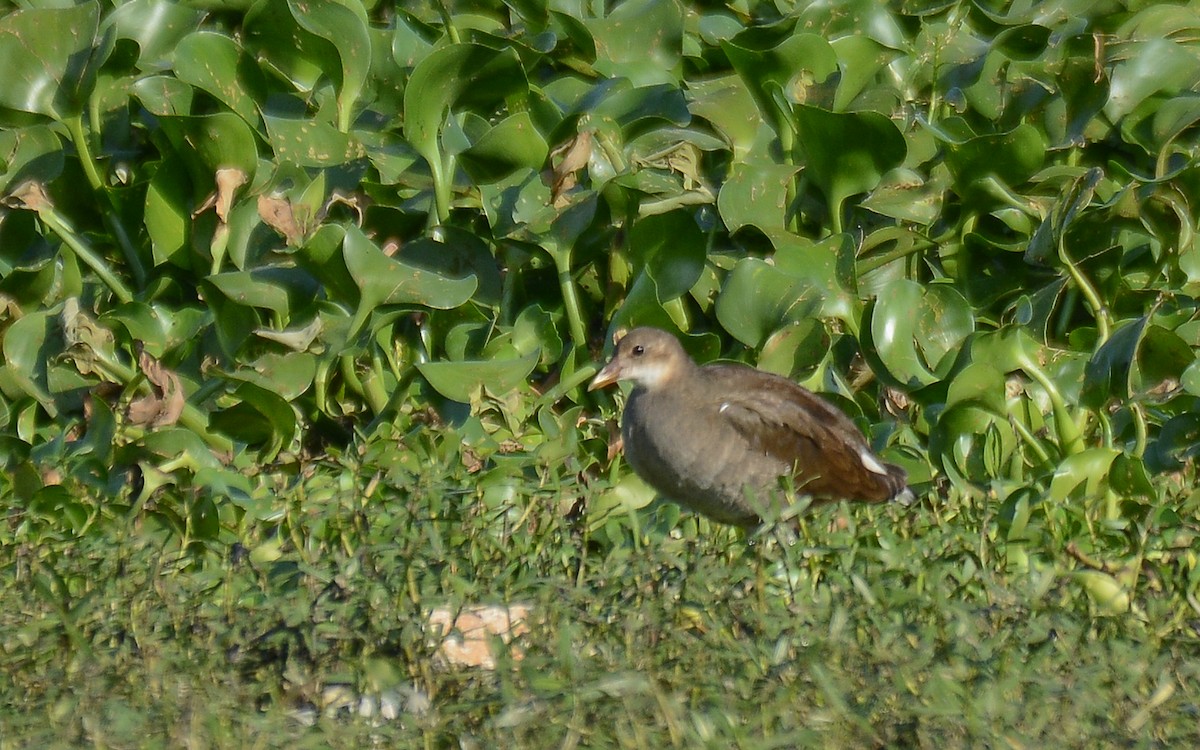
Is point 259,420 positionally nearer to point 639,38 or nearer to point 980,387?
point 639,38

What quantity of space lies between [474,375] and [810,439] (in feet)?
3.43

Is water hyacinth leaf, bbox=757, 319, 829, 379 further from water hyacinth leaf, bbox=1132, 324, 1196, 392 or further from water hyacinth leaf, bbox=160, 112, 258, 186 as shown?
water hyacinth leaf, bbox=160, 112, 258, 186

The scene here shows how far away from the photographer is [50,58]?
580 cm

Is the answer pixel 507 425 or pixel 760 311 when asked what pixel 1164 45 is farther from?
pixel 507 425

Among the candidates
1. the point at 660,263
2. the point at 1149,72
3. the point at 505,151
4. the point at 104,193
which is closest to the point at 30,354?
the point at 104,193

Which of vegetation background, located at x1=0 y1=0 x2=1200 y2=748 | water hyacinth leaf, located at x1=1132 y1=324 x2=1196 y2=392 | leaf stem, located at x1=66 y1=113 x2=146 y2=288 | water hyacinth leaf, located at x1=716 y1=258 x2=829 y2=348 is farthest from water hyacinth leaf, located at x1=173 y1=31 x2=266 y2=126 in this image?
water hyacinth leaf, located at x1=1132 y1=324 x2=1196 y2=392

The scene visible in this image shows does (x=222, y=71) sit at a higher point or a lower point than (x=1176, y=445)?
higher

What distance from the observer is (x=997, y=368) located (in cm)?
546

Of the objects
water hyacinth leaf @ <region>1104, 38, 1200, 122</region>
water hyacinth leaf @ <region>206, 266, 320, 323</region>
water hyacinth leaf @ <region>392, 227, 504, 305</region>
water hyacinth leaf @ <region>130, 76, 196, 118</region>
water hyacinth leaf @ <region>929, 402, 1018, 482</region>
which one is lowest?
water hyacinth leaf @ <region>929, 402, 1018, 482</region>

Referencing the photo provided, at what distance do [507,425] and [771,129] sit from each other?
4.39 feet

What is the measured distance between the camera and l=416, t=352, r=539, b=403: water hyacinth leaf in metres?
5.51

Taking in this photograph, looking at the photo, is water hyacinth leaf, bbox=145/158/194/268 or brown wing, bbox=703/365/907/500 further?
water hyacinth leaf, bbox=145/158/194/268

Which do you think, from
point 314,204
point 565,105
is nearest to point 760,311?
point 565,105

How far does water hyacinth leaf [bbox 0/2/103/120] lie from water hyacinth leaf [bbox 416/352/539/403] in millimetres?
1466
